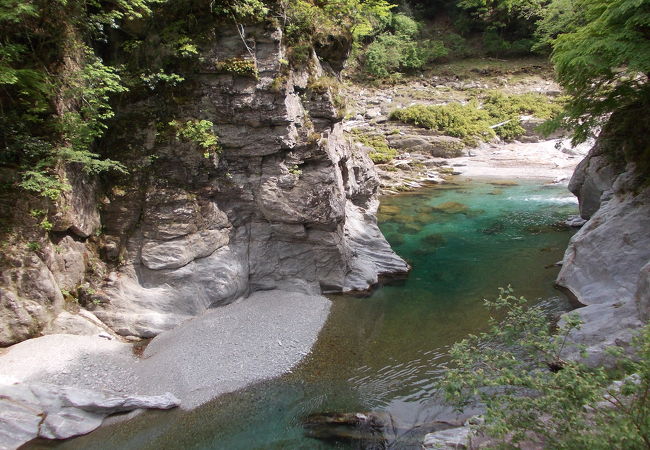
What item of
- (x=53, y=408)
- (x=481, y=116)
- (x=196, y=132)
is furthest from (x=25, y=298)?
(x=481, y=116)

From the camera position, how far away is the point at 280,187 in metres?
12.7

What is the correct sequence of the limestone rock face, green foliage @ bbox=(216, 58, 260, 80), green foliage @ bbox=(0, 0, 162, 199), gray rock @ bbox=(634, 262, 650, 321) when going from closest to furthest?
gray rock @ bbox=(634, 262, 650, 321) → green foliage @ bbox=(0, 0, 162, 199) → green foliage @ bbox=(216, 58, 260, 80) → the limestone rock face

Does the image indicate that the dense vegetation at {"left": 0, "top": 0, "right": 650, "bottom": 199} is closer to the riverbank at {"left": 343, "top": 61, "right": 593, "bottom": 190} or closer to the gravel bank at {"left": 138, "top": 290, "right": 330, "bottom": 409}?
the gravel bank at {"left": 138, "top": 290, "right": 330, "bottom": 409}

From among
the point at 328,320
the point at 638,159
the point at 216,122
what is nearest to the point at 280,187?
the point at 216,122

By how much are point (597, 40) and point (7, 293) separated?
1493 centimetres

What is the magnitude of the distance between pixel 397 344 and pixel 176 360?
5605 mm

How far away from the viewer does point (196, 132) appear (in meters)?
11.5

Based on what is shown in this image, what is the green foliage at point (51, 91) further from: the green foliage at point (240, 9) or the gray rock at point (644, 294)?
the gray rock at point (644, 294)

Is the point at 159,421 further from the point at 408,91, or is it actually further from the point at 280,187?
the point at 408,91

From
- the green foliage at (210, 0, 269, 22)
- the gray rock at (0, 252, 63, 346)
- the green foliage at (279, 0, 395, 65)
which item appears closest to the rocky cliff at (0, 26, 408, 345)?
the gray rock at (0, 252, 63, 346)

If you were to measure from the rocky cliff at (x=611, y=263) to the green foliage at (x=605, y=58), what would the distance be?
77.8 inches

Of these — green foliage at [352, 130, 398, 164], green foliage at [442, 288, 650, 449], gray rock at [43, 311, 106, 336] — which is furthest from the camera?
green foliage at [352, 130, 398, 164]

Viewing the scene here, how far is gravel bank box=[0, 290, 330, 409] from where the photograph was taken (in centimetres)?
888

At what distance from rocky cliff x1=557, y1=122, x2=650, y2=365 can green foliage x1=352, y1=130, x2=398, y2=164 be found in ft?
57.5
